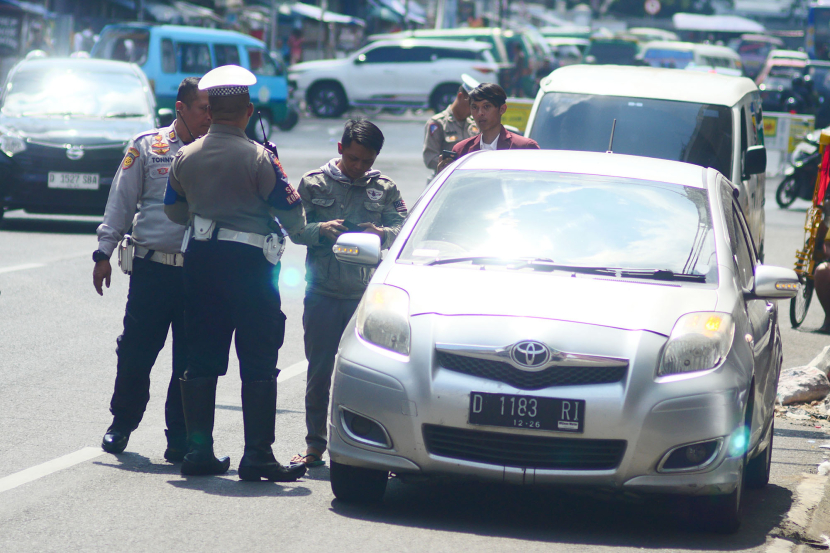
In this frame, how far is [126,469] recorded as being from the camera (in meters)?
5.67

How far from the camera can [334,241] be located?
5789mm

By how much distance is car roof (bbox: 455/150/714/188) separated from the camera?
5.88 meters

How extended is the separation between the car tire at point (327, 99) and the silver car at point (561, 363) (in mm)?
31088

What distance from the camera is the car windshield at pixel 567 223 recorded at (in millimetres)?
5371

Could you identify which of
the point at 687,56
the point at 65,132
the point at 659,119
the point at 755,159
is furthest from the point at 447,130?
the point at 687,56

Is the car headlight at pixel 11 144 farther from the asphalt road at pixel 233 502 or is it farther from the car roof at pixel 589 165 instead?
the car roof at pixel 589 165

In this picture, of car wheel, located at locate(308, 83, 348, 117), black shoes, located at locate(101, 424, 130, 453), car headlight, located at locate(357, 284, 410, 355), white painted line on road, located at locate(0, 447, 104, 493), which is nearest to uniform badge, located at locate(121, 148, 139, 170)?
black shoes, located at locate(101, 424, 130, 453)

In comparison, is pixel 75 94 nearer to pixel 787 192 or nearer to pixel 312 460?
pixel 312 460

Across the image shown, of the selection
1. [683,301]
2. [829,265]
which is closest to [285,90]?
[829,265]

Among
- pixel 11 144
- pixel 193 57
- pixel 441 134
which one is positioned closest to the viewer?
pixel 441 134

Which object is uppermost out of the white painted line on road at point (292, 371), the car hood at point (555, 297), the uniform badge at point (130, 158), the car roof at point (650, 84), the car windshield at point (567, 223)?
the car roof at point (650, 84)

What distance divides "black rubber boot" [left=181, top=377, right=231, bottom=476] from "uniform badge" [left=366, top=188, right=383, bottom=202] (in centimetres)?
114

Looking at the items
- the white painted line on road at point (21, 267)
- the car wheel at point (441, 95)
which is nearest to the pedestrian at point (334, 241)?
the white painted line on road at point (21, 267)

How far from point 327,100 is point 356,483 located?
31.8 metres
